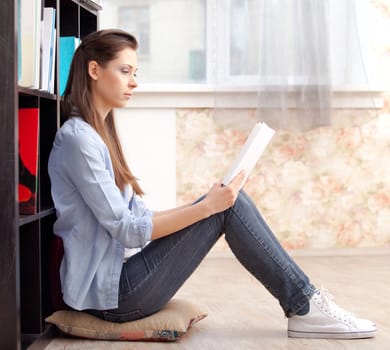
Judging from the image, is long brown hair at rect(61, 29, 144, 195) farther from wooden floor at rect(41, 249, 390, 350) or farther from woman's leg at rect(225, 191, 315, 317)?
wooden floor at rect(41, 249, 390, 350)

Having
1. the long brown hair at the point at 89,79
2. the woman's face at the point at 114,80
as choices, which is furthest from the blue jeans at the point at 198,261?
the woman's face at the point at 114,80

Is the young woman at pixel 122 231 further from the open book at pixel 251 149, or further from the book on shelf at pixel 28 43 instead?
the book on shelf at pixel 28 43

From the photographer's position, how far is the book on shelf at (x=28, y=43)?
1761 millimetres

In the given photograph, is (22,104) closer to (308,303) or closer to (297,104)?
(308,303)

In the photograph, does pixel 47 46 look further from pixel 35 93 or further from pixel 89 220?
pixel 89 220

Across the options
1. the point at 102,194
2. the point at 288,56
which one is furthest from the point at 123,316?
the point at 288,56

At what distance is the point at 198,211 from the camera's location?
187 centimetres

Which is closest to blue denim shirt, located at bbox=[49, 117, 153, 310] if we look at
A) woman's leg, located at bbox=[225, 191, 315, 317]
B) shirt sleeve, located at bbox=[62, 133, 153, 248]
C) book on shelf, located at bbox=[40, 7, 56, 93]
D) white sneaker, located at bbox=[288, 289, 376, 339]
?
shirt sleeve, located at bbox=[62, 133, 153, 248]

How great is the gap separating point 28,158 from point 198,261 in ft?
1.60

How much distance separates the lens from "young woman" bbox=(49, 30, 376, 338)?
185 centimetres

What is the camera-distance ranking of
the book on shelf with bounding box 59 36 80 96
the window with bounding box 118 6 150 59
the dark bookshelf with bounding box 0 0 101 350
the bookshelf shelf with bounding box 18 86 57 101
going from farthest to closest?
the window with bounding box 118 6 150 59
the book on shelf with bounding box 59 36 80 96
the bookshelf shelf with bounding box 18 86 57 101
the dark bookshelf with bounding box 0 0 101 350

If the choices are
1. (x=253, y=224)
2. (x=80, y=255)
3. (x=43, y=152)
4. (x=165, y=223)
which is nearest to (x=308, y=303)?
(x=253, y=224)

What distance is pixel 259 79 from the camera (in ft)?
11.1

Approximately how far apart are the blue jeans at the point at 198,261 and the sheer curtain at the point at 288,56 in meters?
1.51
